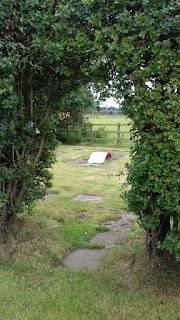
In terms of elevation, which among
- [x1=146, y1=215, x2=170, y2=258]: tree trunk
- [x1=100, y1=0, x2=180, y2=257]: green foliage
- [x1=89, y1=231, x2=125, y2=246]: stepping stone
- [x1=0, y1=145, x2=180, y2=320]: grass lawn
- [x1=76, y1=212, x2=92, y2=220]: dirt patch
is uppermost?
[x1=100, y1=0, x2=180, y2=257]: green foliage

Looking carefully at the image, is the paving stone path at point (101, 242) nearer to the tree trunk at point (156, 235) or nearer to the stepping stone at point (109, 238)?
the stepping stone at point (109, 238)

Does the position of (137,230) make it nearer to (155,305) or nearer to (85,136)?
(155,305)

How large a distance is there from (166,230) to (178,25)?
2264 millimetres

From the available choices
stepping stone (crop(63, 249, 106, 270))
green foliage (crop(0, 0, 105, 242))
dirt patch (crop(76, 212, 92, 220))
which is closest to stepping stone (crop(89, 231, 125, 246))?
stepping stone (crop(63, 249, 106, 270))

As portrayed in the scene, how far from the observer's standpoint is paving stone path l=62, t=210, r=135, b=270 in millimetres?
3992

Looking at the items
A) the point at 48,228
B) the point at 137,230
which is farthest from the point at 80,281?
the point at 137,230

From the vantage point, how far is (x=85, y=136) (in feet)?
64.3

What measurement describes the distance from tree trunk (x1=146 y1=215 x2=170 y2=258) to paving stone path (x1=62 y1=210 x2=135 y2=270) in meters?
0.80

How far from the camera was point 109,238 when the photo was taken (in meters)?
4.83

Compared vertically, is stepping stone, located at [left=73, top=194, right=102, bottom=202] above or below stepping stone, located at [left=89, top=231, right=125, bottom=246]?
above

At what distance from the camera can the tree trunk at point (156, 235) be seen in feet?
11.1

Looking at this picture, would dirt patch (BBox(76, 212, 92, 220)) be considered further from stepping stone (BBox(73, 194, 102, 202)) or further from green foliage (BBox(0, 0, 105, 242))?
green foliage (BBox(0, 0, 105, 242))

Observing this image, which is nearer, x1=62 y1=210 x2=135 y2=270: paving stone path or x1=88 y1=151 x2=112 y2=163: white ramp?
x1=62 y1=210 x2=135 y2=270: paving stone path

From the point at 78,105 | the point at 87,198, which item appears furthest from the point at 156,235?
the point at 78,105
